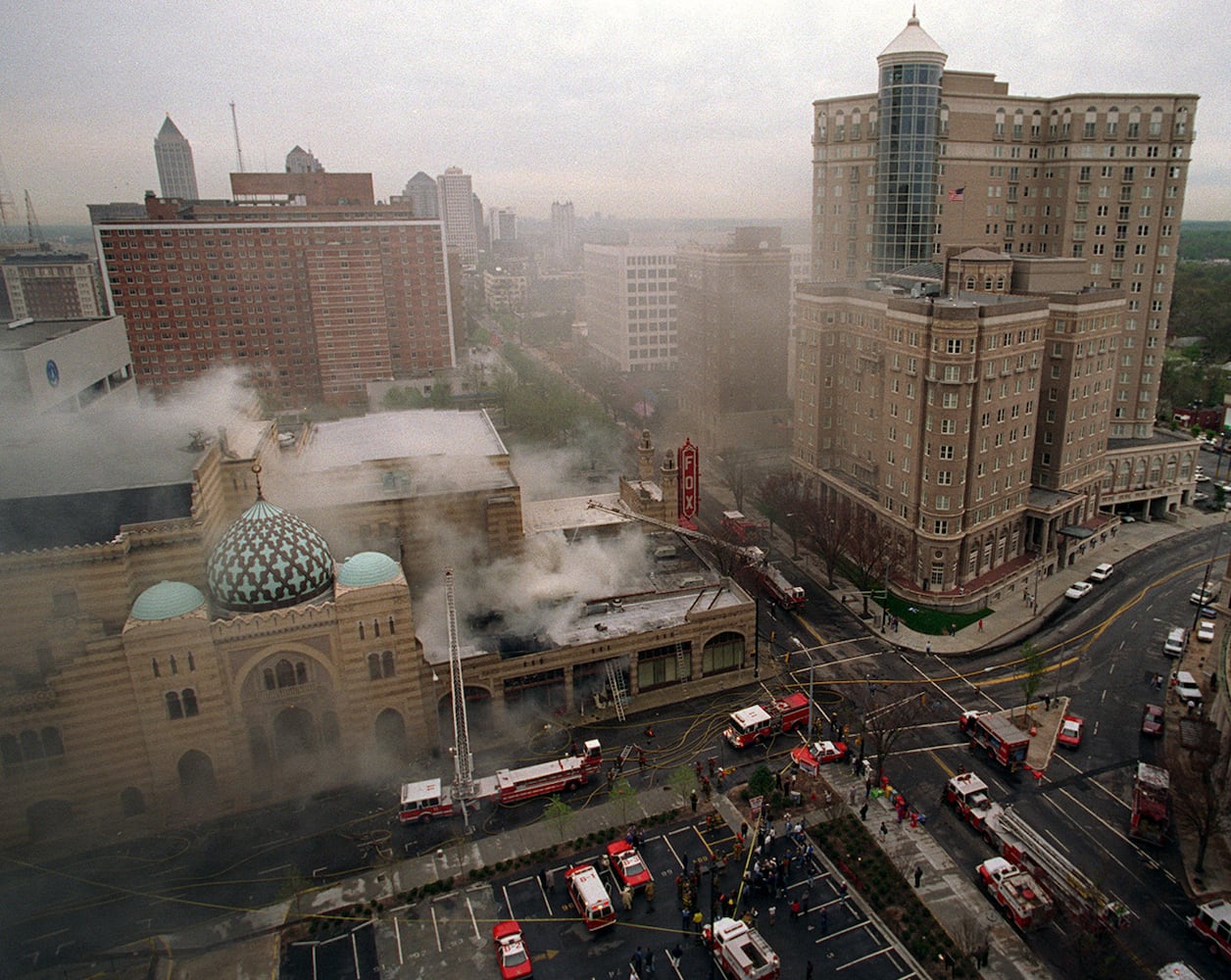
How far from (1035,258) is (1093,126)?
2118 cm

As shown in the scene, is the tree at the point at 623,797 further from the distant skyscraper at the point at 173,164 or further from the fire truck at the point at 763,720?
the distant skyscraper at the point at 173,164

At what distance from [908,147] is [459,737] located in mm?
69578

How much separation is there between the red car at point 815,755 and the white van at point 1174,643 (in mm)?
27456

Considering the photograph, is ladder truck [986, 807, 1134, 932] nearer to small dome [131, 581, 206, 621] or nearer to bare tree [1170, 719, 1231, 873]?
bare tree [1170, 719, 1231, 873]

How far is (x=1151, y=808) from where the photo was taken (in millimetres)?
41656

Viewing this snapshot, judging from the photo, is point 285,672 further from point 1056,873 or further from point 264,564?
point 1056,873

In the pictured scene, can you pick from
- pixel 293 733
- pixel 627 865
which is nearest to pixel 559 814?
pixel 627 865

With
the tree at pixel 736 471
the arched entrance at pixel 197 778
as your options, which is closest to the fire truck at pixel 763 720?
the arched entrance at pixel 197 778

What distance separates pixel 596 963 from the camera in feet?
117

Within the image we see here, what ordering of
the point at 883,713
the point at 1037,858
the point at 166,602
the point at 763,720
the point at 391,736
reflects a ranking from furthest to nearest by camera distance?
the point at 763,720, the point at 391,736, the point at 883,713, the point at 166,602, the point at 1037,858

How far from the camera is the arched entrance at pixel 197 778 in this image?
45031 millimetres

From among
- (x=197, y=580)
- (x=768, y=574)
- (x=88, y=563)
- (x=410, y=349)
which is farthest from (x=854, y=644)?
(x=410, y=349)

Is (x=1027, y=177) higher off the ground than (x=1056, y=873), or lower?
higher

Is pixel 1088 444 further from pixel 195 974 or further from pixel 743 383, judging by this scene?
pixel 195 974
